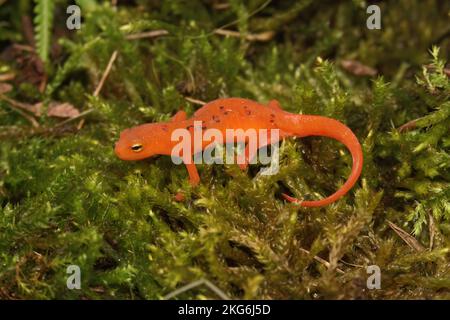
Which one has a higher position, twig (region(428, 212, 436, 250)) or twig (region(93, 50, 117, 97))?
twig (region(93, 50, 117, 97))

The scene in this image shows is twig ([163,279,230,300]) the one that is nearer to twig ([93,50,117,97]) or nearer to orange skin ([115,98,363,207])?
orange skin ([115,98,363,207])

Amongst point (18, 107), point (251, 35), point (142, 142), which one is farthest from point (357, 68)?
point (18, 107)

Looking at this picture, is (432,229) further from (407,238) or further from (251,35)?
(251,35)

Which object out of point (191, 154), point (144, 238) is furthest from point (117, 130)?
point (144, 238)

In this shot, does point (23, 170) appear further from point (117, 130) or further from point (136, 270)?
point (136, 270)

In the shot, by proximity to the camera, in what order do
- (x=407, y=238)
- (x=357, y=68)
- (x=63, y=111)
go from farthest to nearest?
(x=357, y=68) → (x=63, y=111) → (x=407, y=238)

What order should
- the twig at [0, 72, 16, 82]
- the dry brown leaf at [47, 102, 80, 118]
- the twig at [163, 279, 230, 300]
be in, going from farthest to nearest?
the twig at [0, 72, 16, 82] → the dry brown leaf at [47, 102, 80, 118] → the twig at [163, 279, 230, 300]

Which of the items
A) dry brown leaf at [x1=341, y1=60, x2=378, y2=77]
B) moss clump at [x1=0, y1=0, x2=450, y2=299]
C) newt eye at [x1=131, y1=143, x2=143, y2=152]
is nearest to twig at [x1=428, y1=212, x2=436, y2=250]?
A: moss clump at [x1=0, y1=0, x2=450, y2=299]
